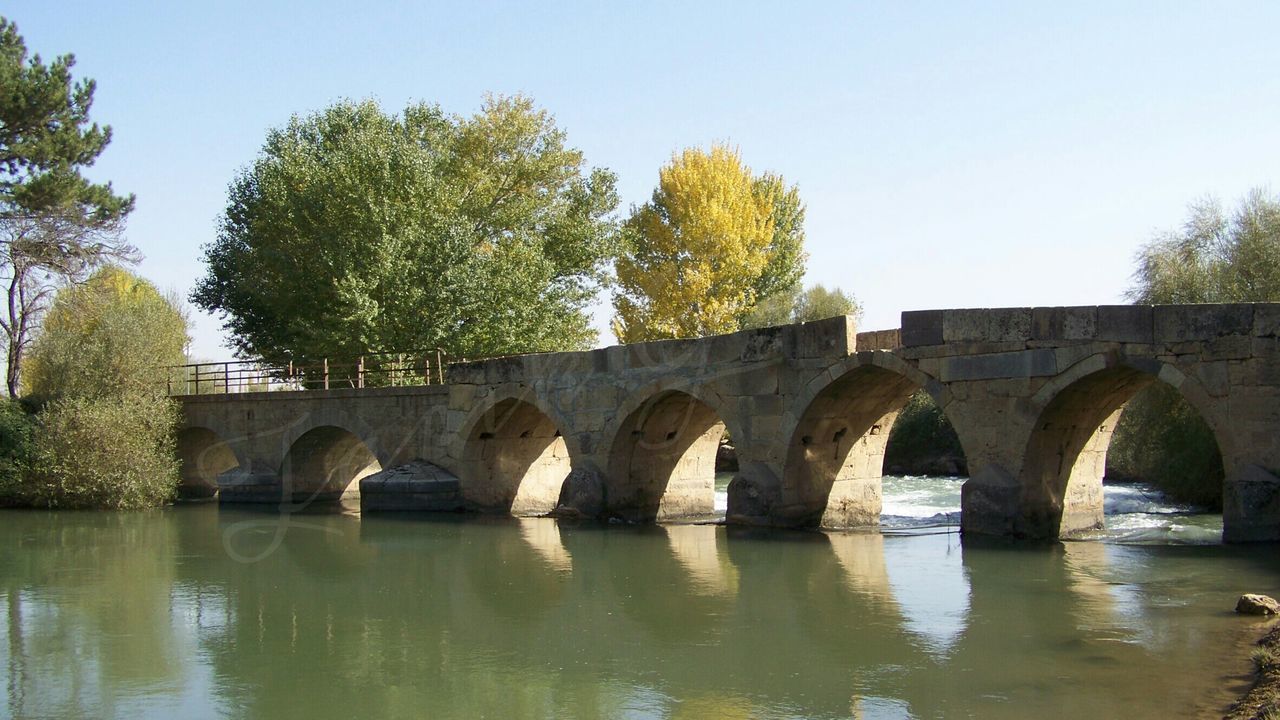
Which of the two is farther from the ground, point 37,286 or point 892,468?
point 37,286

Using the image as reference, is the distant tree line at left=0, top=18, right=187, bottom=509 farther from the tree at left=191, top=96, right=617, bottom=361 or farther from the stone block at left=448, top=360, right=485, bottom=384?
the stone block at left=448, top=360, right=485, bottom=384

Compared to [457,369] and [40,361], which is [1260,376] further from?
[40,361]

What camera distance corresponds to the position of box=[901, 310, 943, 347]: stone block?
14062 millimetres

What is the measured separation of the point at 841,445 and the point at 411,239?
13.0 meters

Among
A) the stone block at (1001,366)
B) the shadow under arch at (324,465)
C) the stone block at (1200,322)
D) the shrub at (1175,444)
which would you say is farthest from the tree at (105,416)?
the stone block at (1200,322)

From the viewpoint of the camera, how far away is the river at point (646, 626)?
787 cm

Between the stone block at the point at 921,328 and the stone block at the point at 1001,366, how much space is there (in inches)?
12.2

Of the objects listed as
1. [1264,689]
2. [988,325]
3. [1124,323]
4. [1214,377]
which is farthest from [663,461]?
[1264,689]

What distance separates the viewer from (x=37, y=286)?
2731 centimetres

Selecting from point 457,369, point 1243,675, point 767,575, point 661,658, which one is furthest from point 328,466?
point 1243,675

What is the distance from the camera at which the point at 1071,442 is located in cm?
1404

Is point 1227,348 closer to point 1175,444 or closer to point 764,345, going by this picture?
point 764,345

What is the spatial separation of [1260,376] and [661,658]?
6.89 m

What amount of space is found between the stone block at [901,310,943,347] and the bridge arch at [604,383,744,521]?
4.29m
